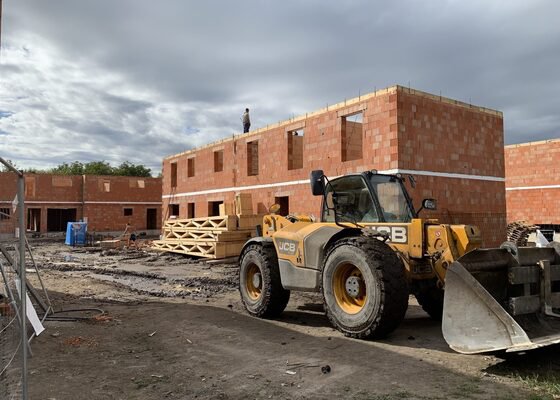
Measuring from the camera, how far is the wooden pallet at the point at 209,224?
18.6 metres

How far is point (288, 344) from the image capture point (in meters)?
6.54

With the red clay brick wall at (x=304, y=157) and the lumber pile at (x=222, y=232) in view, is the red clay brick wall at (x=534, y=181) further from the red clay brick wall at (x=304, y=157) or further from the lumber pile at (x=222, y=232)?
the lumber pile at (x=222, y=232)

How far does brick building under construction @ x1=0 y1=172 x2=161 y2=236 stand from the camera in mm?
37875

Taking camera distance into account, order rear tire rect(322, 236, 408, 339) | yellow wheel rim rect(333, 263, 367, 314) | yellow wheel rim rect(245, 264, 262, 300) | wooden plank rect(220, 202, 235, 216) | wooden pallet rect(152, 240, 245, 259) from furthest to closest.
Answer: wooden plank rect(220, 202, 235, 216) < wooden pallet rect(152, 240, 245, 259) < yellow wheel rim rect(245, 264, 262, 300) < yellow wheel rim rect(333, 263, 367, 314) < rear tire rect(322, 236, 408, 339)

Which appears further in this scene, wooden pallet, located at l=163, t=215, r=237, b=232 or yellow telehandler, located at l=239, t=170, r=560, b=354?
wooden pallet, located at l=163, t=215, r=237, b=232

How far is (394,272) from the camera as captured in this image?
6.05m

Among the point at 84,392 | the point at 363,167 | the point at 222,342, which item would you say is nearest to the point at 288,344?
the point at 222,342

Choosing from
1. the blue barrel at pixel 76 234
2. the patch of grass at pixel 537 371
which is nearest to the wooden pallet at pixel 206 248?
the blue barrel at pixel 76 234

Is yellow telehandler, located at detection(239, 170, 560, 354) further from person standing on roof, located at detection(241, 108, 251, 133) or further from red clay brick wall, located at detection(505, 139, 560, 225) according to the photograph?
red clay brick wall, located at detection(505, 139, 560, 225)

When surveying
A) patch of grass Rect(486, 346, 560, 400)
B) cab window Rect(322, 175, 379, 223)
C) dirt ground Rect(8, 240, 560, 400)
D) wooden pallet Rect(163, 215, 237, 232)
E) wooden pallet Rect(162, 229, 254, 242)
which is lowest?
dirt ground Rect(8, 240, 560, 400)

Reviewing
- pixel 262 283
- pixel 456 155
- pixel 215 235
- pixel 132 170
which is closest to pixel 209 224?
pixel 215 235

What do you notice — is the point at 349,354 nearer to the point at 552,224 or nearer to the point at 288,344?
the point at 288,344

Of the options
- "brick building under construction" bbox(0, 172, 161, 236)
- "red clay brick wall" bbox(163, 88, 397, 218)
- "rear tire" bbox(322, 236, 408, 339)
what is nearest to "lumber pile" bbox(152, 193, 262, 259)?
"red clay brick wall" bbox(163, 88, 397, 218)

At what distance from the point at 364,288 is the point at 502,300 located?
1.75m
